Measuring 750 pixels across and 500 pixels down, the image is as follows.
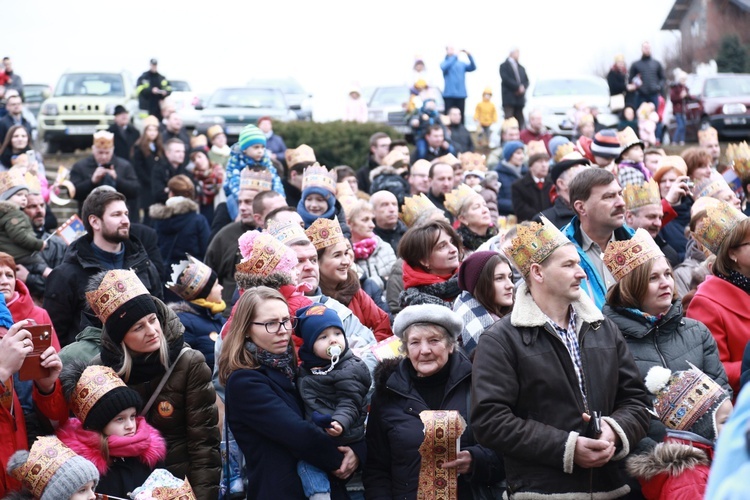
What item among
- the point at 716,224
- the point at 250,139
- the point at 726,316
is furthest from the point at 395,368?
the point at 250,139

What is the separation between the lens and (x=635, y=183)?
8805 millimetres

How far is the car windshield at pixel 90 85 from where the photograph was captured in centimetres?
2635

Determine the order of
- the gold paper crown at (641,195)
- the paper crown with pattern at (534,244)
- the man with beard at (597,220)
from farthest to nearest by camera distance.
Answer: the gold paper crown at (641,195) < the man with beard at (597,220) < the paper crown with pattern at (534,244)

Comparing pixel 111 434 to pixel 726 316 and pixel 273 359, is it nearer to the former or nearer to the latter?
pixel 273 359

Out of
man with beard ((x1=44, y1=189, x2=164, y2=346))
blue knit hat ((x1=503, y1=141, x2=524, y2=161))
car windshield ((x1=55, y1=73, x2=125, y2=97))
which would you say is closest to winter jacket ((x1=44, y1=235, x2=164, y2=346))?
man with beard ((x1=44, y1=189, x2=164, y2=346))

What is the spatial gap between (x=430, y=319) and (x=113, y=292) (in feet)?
5.70

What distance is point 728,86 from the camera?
27016 mm

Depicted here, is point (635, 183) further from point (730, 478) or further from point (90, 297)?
point (730, 478)

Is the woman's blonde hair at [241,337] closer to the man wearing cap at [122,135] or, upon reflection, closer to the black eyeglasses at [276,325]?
the black eyeglasses at [276,325]

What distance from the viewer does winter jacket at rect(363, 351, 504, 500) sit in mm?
5711

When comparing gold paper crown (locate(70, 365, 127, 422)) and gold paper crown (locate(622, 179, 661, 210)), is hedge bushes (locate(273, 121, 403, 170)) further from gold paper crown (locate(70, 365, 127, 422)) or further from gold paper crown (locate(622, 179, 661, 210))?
gold paper crown (locate(70, 365, 127, 422))

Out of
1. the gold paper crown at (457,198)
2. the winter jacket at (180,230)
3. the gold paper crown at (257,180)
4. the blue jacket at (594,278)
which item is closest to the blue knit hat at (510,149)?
the gold paper crown at (457,198)

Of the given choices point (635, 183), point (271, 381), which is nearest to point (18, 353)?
point (271, 381)

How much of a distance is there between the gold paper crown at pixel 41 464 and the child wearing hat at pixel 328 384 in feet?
3.88
